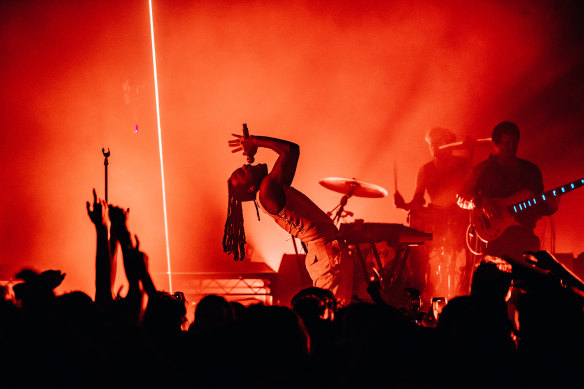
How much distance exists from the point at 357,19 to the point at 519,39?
2608 millimetres

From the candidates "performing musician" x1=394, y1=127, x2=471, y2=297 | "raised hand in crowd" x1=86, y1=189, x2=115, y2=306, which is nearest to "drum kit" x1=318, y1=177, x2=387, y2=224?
"performing musician" x1=394, y1=127, x2=471, y2=297

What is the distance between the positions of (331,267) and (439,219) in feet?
8.69

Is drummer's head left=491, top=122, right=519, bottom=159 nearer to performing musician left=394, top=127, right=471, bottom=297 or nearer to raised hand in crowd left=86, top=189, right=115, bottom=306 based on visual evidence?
performing musician left=394, top=127, right=471, bottom=297

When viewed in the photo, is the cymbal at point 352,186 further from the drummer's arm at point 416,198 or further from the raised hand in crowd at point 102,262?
the raised hand in crowd at point 102,262

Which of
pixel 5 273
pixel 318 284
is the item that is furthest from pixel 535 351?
pixel 5 273

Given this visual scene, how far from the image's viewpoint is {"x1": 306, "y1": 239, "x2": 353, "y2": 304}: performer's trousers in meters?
5.27

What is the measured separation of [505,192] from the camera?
270 inches

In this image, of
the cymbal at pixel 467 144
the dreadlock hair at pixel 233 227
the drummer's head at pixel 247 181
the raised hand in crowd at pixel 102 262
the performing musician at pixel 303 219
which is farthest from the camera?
the cymbal at pixel 467 144

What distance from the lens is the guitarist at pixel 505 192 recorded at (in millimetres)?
6516

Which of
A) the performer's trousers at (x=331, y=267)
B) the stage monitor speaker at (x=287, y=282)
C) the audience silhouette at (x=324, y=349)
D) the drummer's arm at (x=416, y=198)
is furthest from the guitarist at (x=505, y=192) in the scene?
the audience silhouette at (x=324, y=349)

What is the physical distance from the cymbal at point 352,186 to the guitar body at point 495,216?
3.87 ft

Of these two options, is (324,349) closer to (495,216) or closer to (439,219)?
(495,216)

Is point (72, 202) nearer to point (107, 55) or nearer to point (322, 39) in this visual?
point (107, 55)

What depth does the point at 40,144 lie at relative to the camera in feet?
34.2
